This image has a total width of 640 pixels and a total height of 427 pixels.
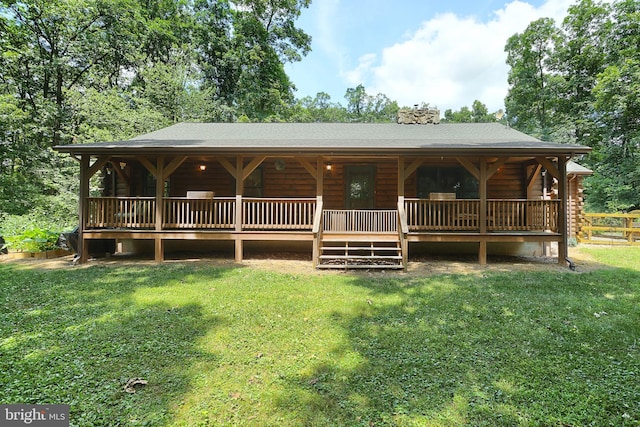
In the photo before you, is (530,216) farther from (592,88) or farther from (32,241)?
(592,88)

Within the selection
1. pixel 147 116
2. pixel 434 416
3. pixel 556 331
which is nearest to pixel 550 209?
pixel 556 331

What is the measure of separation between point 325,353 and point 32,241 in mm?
9811

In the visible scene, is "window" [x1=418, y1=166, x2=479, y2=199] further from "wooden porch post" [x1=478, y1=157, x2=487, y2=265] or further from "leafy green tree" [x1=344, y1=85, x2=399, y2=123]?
"leafy green tree" [x1=344, y1=85, x2=399, y2=123]

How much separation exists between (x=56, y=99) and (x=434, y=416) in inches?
966

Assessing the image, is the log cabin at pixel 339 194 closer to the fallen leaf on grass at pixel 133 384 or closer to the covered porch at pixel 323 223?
the covered porch at pixel 323 223

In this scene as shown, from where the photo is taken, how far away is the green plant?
8.57 m

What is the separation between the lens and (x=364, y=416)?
2.33 m

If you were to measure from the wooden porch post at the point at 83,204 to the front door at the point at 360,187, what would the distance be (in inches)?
294

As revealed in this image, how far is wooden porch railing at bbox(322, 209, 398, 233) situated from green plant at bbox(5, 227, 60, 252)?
8.01m

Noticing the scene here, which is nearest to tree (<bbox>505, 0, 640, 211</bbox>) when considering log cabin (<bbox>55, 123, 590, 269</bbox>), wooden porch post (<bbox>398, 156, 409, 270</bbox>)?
log cabin (<bbox>55, 123, 590, 269</bbox>)

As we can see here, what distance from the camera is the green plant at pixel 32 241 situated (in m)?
8.57

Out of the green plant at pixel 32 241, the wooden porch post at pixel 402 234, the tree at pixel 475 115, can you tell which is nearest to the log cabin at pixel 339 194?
the wooden porch post at pixel 402 234

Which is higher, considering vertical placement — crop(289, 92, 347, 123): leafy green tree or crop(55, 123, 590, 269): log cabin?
crop(289, 92, 347, 123): leafy green tree

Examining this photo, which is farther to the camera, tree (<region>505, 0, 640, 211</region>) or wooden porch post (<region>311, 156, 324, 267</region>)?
tree (<region>505, 0, 640, 211</region>)
